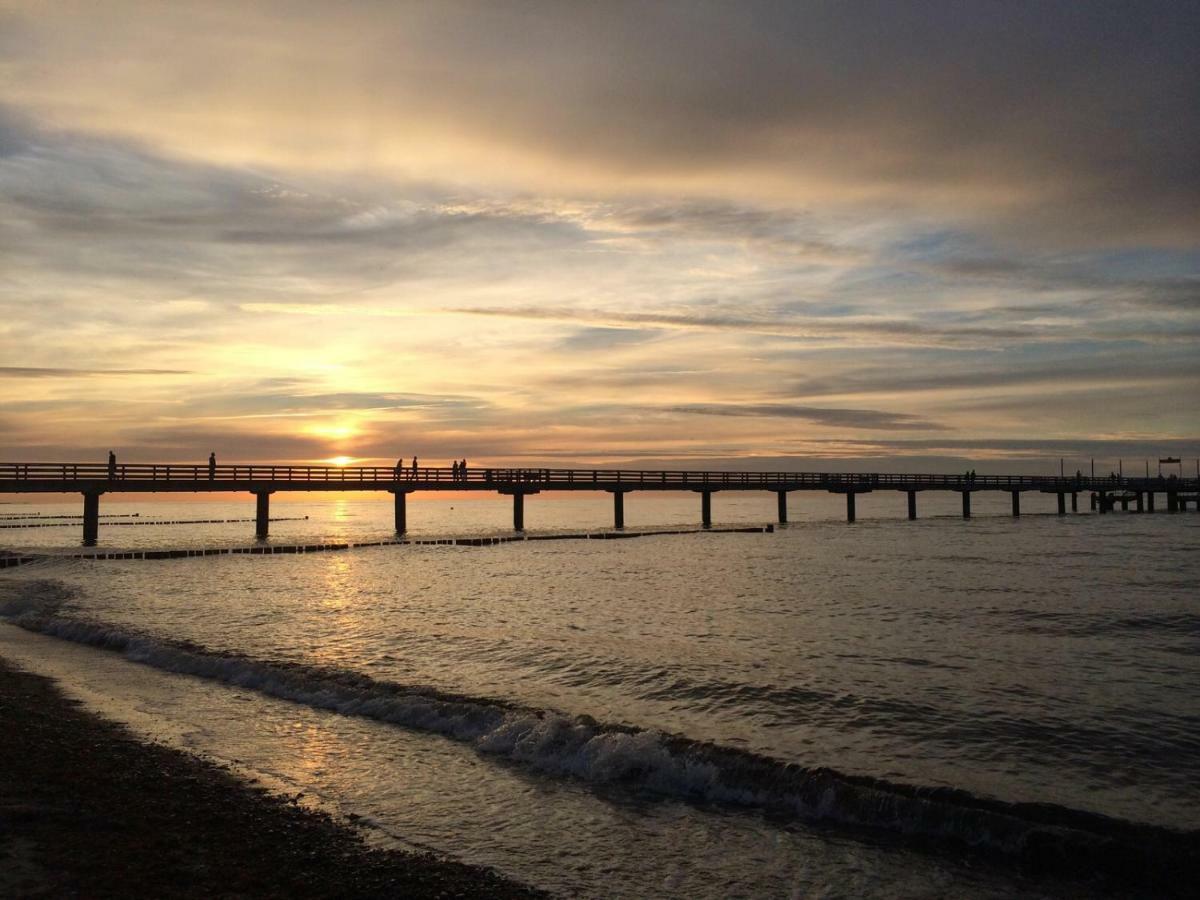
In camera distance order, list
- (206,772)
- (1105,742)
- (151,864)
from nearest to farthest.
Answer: (151,864) → (206,772) → (1105,742)

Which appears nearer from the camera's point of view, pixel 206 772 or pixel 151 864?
pixel 151 864

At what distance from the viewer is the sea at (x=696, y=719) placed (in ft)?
24.3

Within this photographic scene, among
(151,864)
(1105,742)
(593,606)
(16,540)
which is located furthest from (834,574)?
(16,540)

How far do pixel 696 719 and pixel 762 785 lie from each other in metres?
2.81

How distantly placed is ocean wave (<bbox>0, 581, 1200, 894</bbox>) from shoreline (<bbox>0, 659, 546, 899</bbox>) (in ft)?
9.88

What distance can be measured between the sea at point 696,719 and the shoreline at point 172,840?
1.29 ft

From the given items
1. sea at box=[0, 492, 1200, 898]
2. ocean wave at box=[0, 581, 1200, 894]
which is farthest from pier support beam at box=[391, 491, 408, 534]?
ocean wave at box=[0, 581, 1200, 894]

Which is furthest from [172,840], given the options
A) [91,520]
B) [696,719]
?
[91,520]

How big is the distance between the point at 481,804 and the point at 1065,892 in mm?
5062

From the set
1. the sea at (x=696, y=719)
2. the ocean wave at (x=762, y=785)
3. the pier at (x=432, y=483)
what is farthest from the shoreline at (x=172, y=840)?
the pier at (x=432, y=483)

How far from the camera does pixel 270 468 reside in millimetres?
52438

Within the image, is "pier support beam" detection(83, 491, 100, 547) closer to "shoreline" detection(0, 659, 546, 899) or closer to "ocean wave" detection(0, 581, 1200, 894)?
"ocean wave" detection(0, 581, 1200, 894)

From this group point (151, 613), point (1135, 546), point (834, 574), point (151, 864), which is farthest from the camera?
point (1135, 546)

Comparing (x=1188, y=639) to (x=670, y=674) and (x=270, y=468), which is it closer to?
(x=670, y=674)
